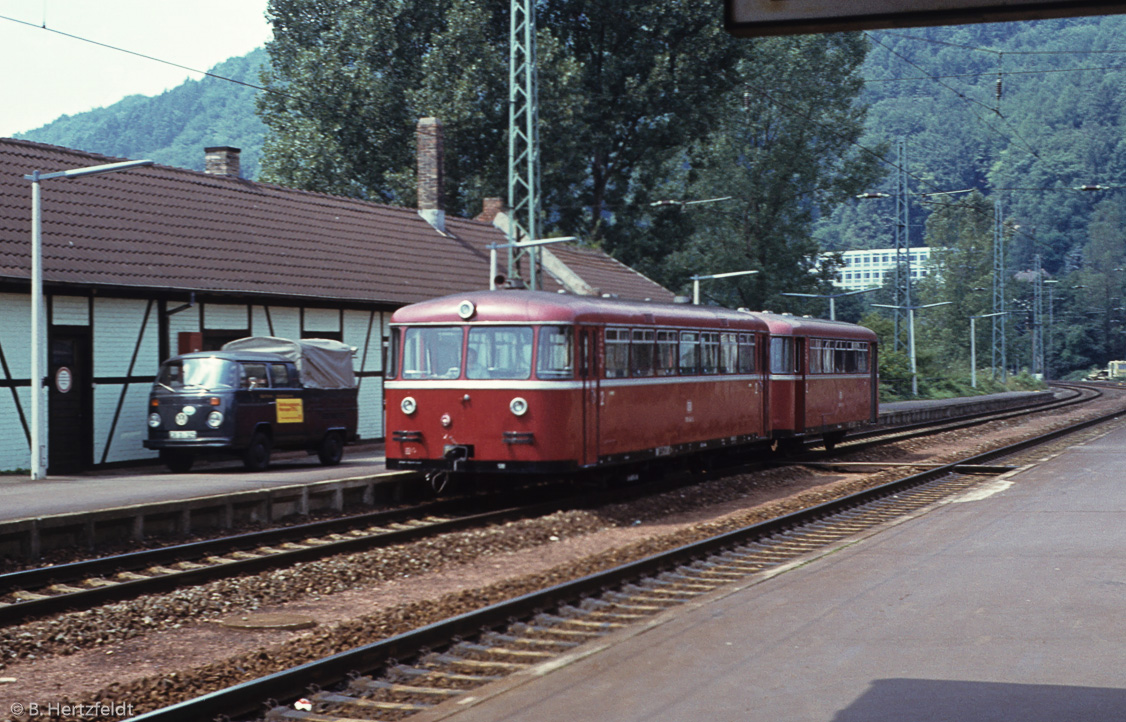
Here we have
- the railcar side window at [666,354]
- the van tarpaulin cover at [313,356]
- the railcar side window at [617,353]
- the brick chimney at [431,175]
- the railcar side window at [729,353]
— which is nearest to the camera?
the railcar side window at [617,353]

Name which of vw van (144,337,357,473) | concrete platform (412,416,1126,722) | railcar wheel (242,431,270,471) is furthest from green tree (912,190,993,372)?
concrete platform (412,416,1126,722)

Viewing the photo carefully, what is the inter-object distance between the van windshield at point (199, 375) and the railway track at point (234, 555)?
457 centimetres

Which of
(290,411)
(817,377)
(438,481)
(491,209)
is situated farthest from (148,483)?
(491,209)

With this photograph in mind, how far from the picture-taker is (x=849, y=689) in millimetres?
6961

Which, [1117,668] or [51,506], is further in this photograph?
[51,506]

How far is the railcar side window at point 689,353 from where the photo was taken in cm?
2028

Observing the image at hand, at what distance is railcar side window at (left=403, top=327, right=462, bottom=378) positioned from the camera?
17.5 metres

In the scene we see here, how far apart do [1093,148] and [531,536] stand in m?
151

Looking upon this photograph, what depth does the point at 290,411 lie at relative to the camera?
22.2 metres

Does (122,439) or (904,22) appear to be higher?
(904,22)

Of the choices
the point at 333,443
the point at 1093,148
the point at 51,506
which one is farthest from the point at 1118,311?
the point at 51,506

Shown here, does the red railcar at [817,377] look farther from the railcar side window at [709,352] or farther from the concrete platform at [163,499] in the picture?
the concrete platform at [163,499]

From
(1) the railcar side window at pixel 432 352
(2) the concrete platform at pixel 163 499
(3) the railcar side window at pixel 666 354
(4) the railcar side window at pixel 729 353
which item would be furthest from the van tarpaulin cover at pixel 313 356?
(4) the railcar side window at pixel 729 353

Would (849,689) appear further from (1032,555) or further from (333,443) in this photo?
(333,443)
